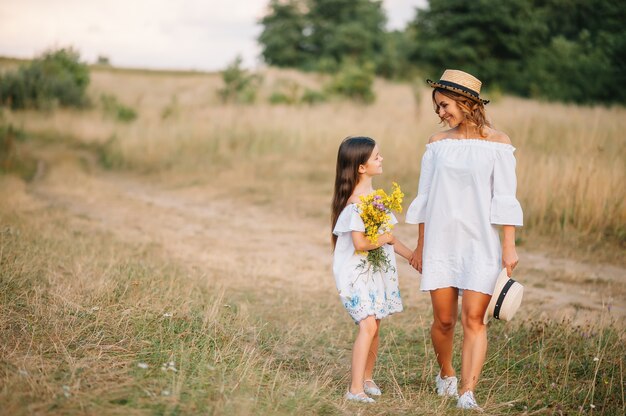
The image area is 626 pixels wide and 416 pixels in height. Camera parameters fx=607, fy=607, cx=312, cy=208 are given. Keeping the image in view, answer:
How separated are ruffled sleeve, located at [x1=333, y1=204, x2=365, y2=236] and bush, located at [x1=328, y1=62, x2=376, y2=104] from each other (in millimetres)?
19955

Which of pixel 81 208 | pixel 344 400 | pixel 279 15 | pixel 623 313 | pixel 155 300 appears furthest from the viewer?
pixel 279 15

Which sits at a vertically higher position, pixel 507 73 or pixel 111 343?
pixel 507 73

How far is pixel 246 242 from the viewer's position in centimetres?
901

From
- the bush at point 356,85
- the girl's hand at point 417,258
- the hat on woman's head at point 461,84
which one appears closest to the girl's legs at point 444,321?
the girl's hand at point 417,258

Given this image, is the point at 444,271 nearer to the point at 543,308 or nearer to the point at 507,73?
the point at 543,308


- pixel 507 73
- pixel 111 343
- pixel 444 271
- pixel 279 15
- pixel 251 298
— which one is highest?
pixel 279 15

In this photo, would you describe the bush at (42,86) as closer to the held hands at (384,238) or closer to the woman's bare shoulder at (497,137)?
the held hands at (384,238)

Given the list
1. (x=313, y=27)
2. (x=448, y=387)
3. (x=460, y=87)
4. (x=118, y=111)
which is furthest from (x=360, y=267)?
(x=313, y=27)

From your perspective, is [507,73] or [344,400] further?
[507,73]

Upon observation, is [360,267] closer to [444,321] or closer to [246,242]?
[444,321]

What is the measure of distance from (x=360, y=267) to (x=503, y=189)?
0.98m

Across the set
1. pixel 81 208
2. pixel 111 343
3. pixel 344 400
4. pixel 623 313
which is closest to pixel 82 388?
pixel 111 343

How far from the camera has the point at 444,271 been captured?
12.0 ft

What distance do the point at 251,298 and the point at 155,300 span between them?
1772 millimetres
